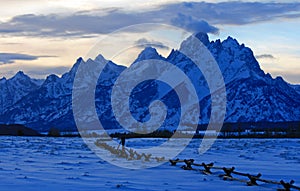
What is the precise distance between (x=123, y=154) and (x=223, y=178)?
13245mm

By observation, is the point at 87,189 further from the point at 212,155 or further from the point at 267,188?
the point at 212,155

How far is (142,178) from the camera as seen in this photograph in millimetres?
24641

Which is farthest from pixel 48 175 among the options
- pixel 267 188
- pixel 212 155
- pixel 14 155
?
pixel 212 155

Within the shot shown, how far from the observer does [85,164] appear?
30766 millimetres

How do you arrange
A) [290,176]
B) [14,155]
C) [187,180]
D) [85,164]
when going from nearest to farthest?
[187,180], [290,176], [85,164], [14,155]

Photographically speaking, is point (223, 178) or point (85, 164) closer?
point (223, 178)

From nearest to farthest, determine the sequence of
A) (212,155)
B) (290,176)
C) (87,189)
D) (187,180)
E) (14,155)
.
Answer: (87,189), (187,180), (290,176), (14,155), (212,155)

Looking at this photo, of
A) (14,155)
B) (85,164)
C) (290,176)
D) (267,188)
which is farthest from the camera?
(14,155)

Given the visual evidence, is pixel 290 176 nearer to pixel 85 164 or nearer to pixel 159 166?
pixel 159 166

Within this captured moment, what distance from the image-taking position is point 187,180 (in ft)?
80.0

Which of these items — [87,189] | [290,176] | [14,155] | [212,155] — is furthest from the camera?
[212,155]

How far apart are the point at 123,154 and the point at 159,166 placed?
6582 mm

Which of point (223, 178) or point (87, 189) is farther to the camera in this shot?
point (223, 178)

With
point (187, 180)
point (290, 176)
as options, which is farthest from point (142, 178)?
point (290, 176)
